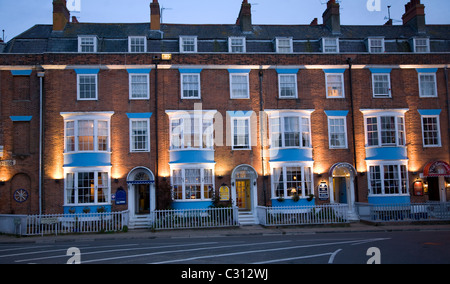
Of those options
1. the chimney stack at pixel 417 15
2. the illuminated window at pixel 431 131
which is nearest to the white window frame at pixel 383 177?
the illuminated window at pixel 431 131

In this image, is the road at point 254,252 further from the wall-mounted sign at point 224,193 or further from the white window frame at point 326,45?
the white window frame at point 326,45

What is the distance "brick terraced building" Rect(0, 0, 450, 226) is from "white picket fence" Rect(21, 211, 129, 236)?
2.08 m

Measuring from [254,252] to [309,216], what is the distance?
32.5 feet

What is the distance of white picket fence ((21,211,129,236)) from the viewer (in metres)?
20.0

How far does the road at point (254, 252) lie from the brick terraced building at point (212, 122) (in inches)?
333

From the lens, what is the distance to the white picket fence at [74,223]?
65.7 feet

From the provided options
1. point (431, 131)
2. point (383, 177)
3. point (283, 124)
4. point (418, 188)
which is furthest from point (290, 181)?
point (431, 131)

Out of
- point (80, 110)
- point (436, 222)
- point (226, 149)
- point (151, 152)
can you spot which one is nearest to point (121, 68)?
point (80, 110)

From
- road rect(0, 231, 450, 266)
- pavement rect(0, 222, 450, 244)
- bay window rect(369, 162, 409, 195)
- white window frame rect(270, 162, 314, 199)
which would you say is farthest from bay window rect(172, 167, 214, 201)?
bay window rect(369, 162, 409, 195)

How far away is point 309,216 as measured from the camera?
2234cm

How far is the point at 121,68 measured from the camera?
82.6 feet

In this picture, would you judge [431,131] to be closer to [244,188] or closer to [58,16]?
[244,188]

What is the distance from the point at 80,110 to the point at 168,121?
5.53 metres

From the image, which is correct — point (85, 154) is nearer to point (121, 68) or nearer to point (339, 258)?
point (121, 68)
